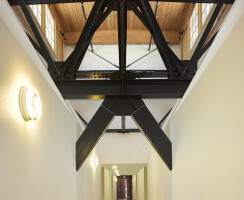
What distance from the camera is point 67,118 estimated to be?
4.05 m

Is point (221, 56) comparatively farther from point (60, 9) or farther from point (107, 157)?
point (107, 157)

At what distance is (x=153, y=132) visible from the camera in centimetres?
435

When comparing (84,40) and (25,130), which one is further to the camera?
(84,40)

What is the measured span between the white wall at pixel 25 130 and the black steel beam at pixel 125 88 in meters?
0.57

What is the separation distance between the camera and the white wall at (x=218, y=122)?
1918 millimetres

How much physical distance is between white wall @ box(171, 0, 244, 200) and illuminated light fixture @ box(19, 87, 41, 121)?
148cm

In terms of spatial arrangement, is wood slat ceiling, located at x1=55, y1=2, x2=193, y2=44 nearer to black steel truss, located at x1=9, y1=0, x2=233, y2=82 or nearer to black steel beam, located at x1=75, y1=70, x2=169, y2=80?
black steel truss, located at x1=9, y1=0, x2=233, y2=82

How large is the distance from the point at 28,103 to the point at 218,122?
4.95 feet

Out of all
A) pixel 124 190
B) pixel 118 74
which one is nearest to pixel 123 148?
pixel 118 74

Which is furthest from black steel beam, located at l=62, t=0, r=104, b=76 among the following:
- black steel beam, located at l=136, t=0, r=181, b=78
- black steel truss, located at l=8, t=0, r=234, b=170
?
black steel beam, located at l=136, t=0, r=181, b=78

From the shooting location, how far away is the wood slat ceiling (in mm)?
5445

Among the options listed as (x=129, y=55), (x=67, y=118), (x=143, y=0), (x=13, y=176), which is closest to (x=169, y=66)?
(x=143, y=0)

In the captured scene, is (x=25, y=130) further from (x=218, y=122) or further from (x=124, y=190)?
(x=124, y=190)

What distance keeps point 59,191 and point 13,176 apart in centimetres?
151
